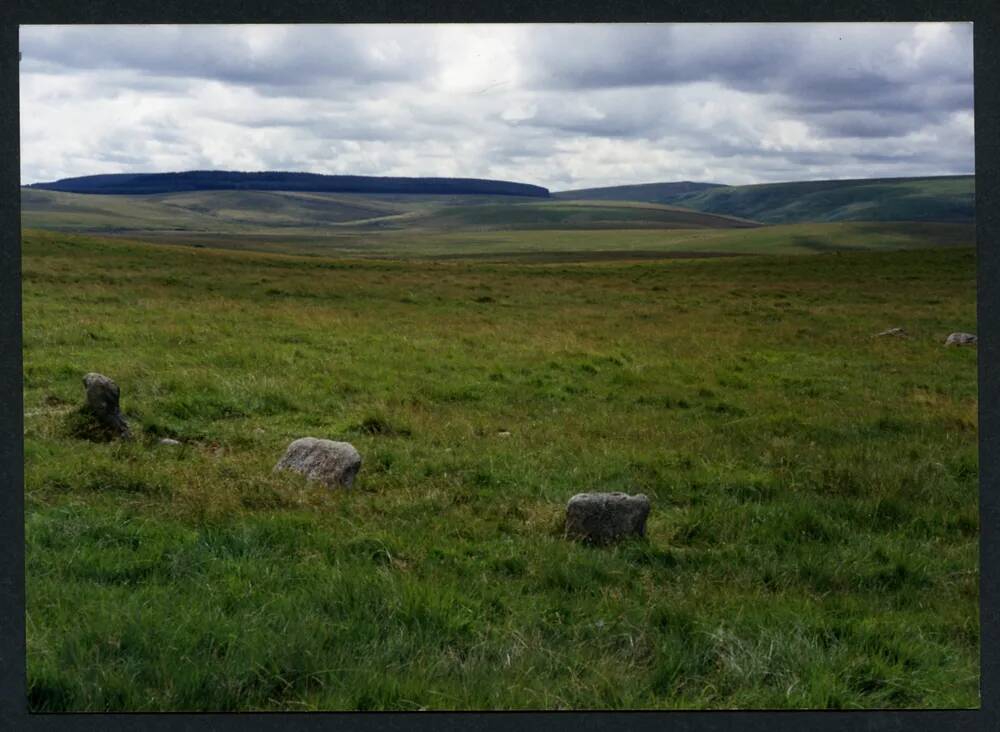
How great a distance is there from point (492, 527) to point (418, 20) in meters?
4.66

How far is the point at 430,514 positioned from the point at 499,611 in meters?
2.30

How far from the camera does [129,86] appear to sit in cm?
979

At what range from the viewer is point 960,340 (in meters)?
Answer: 22.1

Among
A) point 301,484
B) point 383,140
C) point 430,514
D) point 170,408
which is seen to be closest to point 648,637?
point 430,514

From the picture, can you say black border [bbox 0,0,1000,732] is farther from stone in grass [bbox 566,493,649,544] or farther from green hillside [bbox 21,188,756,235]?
green hillside [bbox 21,188,756,235]

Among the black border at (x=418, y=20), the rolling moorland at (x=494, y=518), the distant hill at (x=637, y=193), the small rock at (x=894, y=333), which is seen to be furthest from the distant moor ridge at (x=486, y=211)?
the rolling moorland at (x=494, y=518)

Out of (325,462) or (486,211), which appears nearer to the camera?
(325,462)

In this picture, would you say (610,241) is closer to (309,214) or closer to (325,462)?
(325,462)

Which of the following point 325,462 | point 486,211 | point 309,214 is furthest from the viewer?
point 309,214

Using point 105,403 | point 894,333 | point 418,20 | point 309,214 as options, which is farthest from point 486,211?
point 418,20

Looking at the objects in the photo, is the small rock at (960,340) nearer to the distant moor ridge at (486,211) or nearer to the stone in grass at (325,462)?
the distant moor ridge at (486,211)

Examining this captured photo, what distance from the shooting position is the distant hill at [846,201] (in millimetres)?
28781

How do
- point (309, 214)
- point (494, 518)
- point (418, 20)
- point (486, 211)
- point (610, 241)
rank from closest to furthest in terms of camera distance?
point (418, 20)
point (494, 518)
point (610, 241)
point (486, 211)
point (309, 214)

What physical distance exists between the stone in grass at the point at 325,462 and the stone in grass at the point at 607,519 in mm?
2442
